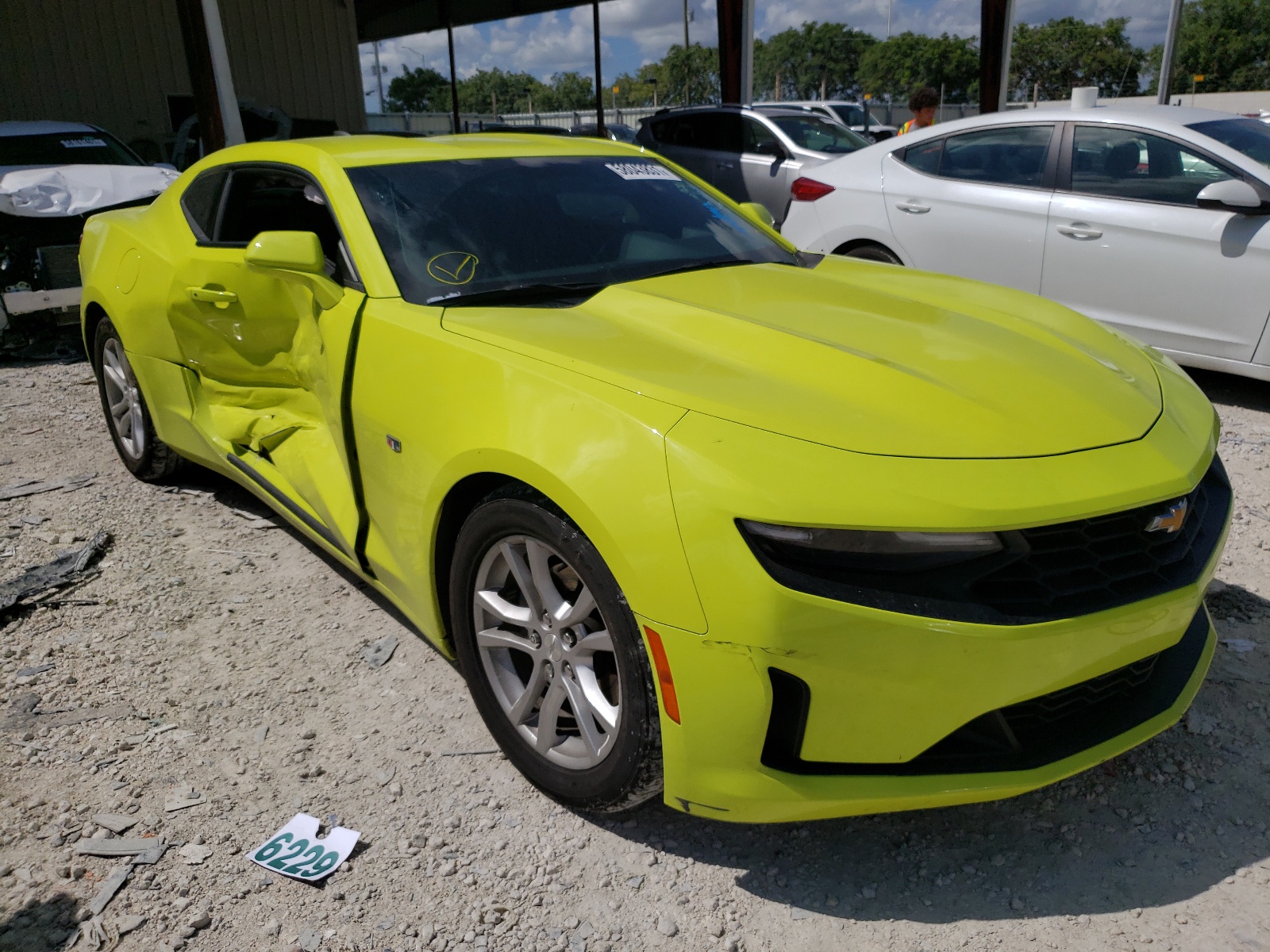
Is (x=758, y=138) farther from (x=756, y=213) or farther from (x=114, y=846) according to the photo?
(x=114, y=846)

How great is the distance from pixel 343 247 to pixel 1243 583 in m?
3.12

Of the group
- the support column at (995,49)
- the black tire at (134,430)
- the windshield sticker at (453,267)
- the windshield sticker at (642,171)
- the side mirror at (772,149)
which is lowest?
the black tire at (134,430)

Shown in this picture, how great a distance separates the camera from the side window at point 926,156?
582cm

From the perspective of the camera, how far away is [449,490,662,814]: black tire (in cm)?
192

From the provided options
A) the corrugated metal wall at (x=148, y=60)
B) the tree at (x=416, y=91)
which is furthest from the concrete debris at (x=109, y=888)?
the tree at (x=416, y=91)

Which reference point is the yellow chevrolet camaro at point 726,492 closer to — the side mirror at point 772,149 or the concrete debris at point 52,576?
the concrete debris at point 52,576

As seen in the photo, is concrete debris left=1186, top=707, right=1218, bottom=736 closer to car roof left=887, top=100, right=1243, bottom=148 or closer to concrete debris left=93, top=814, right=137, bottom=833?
concrete debris left=93, top=814, right=137, bottom=833

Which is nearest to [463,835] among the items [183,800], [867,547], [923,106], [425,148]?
[183,800]

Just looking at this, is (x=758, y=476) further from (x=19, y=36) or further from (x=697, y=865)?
(x=19, y=36)

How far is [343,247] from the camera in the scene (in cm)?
281

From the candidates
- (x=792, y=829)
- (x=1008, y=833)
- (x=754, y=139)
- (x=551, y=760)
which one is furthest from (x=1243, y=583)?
(x=754, y=139)

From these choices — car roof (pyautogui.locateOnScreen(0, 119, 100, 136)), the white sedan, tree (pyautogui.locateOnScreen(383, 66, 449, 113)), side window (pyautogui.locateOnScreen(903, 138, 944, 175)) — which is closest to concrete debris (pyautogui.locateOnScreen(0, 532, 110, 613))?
the white sedan

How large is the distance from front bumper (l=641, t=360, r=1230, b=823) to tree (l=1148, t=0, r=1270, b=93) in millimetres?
81581

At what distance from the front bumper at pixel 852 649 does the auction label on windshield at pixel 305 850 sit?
809mm
